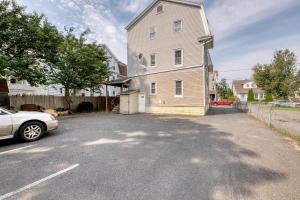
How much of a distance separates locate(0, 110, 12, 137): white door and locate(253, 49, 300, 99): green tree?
35926 millimetres

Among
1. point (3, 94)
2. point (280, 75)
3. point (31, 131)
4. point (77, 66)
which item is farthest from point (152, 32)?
point (280, 75)

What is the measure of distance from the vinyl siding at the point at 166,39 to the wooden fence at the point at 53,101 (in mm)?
6317

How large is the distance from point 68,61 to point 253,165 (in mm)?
17385

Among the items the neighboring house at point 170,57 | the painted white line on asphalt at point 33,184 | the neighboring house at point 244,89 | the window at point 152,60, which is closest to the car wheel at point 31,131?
the painted white line on asphalt at point 33,184

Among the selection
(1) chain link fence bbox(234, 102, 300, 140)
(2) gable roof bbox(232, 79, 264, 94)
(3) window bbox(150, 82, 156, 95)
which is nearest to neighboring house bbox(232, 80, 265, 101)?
(2) gable roof bbox(232, 79, 264, 94)

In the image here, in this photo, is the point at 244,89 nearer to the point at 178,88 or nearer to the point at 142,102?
the point at 178,88

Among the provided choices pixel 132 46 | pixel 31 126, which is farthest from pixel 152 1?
pixel 31 126

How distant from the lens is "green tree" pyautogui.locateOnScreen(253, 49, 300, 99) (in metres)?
28.5

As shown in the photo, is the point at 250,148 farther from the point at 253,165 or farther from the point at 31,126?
the point at 31,126

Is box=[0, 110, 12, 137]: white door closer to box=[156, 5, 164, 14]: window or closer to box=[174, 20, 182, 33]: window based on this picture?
box=[174, 20, 182, 33]: window

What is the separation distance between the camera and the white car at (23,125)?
5.55 m

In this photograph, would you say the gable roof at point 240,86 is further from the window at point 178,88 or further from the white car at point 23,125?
the white car at point 23,125

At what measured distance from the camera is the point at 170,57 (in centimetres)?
1631

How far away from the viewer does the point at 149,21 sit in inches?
701
